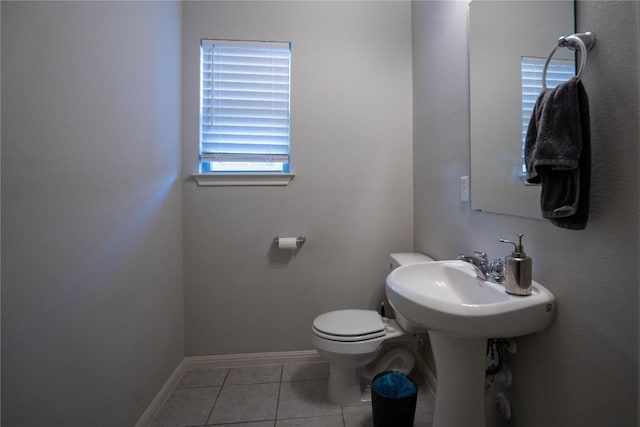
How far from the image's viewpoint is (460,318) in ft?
2.18

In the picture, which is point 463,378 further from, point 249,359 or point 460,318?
point 249,359

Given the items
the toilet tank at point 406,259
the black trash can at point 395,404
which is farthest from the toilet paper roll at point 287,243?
the black trash can at point 395,404

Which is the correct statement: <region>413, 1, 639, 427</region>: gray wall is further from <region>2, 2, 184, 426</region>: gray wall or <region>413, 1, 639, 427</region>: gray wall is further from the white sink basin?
<region>2, 2, 184, 426</region>: gray wall

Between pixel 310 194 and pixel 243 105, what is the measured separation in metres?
0.74

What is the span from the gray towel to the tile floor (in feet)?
3.91

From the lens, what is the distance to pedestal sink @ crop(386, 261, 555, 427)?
26.6 inches

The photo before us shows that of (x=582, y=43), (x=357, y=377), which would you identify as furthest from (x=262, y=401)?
(x=582, y=43)

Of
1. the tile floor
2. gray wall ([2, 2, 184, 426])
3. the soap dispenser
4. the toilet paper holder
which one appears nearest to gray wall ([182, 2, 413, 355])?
the toilet paper holder

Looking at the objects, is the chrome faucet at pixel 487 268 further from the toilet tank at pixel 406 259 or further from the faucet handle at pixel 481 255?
the toilet tank at pixel 406 259

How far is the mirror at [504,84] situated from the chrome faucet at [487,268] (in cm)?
19

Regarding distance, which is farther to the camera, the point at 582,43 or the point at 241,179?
the point at 241,179

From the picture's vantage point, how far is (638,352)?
55 centimetres

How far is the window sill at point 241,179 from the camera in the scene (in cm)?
161

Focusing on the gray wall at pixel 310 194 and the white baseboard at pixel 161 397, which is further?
the gray wall at pixel 310 194
